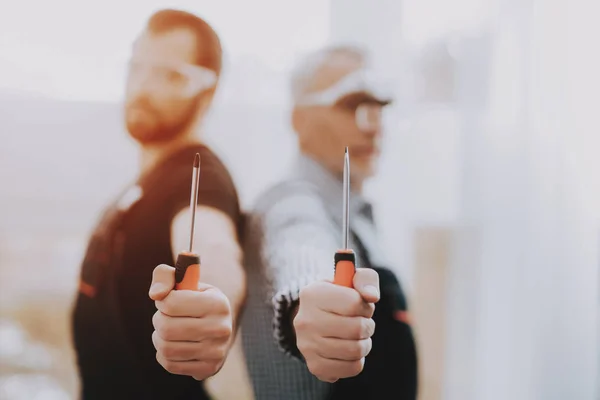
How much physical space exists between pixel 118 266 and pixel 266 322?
21 centimetres

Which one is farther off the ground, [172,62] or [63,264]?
[172,62]

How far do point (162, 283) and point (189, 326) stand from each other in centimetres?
7

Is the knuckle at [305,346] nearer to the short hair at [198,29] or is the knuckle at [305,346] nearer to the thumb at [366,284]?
the thumb at [366,284]

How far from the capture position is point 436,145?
33.4 inches

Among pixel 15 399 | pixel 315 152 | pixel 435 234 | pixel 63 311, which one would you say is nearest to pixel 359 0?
pixel 315 152

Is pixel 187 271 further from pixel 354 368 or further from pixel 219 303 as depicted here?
pixel 354 368

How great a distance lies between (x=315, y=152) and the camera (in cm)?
83

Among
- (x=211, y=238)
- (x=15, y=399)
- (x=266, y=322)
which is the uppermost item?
(x=211, y=238)

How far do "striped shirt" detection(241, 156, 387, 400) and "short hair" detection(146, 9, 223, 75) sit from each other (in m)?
0.19

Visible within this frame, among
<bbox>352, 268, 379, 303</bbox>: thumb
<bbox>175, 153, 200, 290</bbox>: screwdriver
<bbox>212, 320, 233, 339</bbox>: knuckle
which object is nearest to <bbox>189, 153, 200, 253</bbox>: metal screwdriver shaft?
<bbox>175, 153, 200, 290</bbox>: screwdriver

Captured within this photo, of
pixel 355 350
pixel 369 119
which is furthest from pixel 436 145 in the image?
pixel 355 350

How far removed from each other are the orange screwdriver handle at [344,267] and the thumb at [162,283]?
21 centimetres

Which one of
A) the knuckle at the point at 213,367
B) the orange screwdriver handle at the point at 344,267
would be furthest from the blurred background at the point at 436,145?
the knuckle at the point at 213,367

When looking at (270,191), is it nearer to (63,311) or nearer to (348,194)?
(348,194)
